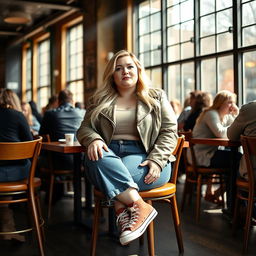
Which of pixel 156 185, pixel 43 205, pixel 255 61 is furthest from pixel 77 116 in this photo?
pixel 255 61

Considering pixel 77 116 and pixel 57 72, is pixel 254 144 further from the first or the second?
pixel 57 72

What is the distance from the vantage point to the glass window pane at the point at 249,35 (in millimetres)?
5965

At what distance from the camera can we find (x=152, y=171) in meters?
2.35

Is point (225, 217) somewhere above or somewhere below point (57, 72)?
below

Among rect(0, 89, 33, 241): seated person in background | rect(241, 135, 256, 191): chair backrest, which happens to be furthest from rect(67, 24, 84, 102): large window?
rect(241, 135, 256, 191): chair backrest

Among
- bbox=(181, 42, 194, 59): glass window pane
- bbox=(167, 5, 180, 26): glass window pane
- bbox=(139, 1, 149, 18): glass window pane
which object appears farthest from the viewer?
bbox=(139, 1, 149, 18): glass window pane

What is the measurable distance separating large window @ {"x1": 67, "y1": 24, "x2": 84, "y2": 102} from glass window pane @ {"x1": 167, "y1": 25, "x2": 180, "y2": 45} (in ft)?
12.9

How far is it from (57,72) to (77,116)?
8.34 m

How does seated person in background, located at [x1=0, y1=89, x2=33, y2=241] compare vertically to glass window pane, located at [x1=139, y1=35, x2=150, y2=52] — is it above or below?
below

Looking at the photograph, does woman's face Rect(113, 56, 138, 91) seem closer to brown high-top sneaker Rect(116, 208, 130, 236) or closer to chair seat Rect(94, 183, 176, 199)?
chair seat Rect(94, 183, 176, 199)

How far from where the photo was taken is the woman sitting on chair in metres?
2.21

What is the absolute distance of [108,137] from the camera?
2541mm

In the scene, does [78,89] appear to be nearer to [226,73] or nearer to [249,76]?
[226,73]

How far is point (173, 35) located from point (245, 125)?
5080mm
